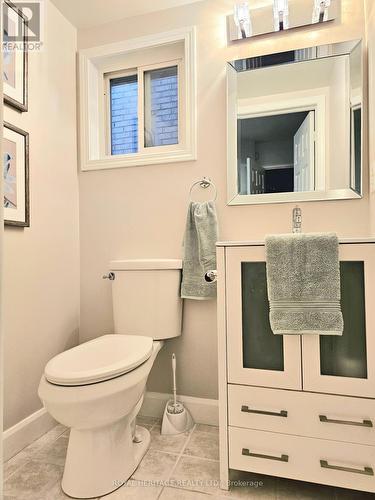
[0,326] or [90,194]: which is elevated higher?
[90,194]

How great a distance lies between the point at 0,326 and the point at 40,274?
1.13 metres

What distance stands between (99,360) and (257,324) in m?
0.64

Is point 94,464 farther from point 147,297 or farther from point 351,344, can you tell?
point 351,344

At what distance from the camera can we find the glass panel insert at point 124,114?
2031mm

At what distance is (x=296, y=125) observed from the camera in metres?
1.60

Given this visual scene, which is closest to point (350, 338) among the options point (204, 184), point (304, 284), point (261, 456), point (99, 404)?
point (304, 284)

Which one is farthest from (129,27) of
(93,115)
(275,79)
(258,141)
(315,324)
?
(315,324)

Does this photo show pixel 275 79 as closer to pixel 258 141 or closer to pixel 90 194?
pixel 258 141

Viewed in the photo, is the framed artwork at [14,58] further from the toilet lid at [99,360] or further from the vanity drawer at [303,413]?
the vanity drawer at [303,413]

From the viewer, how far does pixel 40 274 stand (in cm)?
164

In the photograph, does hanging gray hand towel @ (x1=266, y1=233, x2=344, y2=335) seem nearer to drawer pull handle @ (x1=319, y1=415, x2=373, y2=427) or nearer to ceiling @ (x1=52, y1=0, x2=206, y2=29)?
drawer pull handle @ (x1=319, y1=415, x2=373, y2=427)

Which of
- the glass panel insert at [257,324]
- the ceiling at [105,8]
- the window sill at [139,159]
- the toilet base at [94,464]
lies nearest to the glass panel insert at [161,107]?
the window sill at [139,159]

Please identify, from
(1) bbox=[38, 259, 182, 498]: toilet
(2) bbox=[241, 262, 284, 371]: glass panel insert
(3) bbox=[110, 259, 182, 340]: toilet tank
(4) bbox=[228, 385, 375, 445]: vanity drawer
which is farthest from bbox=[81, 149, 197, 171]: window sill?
(4) bbox=[228, 385, 375, 445]: vanity drawer

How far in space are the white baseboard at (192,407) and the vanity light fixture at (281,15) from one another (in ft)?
6.25
